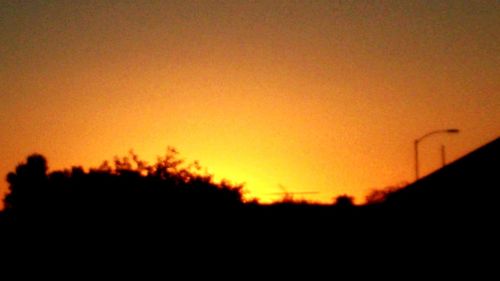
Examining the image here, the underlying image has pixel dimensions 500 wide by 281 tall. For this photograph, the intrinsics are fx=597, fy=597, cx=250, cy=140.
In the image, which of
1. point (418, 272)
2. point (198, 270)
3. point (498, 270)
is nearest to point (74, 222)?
point (198, 270)

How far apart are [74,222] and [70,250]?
112cm

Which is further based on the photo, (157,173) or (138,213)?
(157,173)

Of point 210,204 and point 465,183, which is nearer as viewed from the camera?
point 465,183

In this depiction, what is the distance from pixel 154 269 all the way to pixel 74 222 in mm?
3432

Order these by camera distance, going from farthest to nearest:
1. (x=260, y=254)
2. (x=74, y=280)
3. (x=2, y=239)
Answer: (x=260, y=254) < (x=2, y=239) < (x=74, y=280)

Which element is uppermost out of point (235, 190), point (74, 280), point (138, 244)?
point (235, 190)

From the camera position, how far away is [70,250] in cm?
2133

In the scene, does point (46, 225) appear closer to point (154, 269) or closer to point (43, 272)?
point (43, 272)

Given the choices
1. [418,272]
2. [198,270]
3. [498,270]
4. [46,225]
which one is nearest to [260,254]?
[198,270]

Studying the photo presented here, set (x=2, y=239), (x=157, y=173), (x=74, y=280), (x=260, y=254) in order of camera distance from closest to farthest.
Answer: (x=74, y=280)
(x=2, y=239)
(x=260, y=254)
(x=157, y=173)

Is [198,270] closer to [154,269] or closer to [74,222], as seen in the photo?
[154,269]

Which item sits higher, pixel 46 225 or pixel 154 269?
pixel 46 225

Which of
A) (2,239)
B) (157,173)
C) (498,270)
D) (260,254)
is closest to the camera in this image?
(498,270)

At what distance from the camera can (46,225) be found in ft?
72.7
